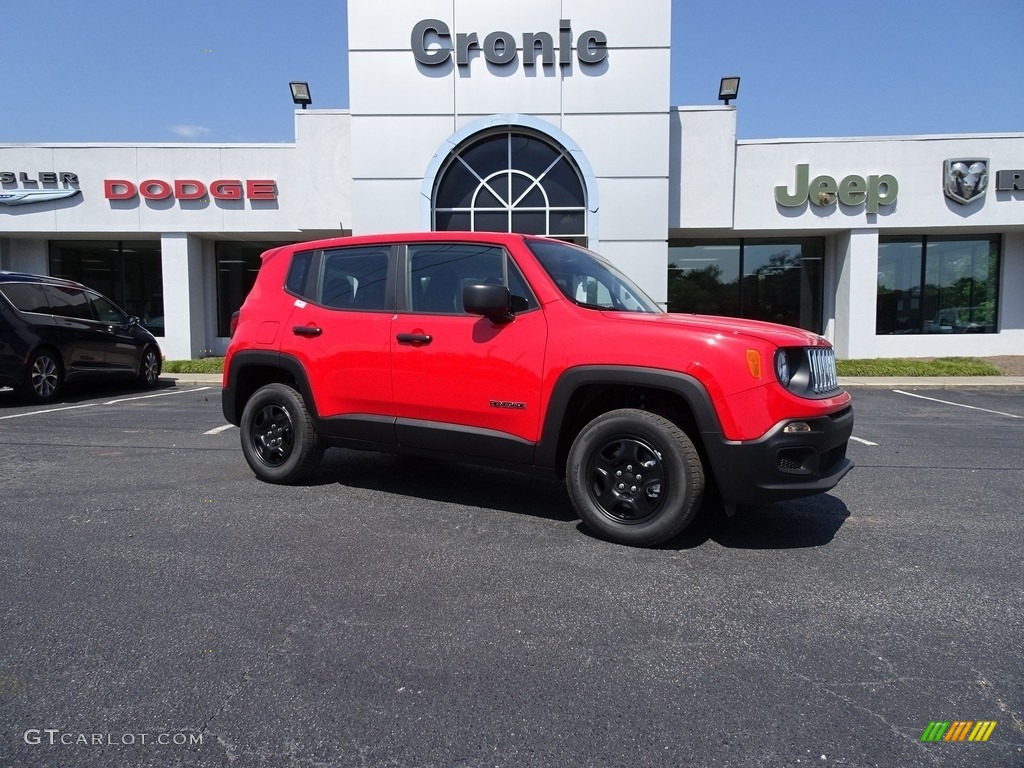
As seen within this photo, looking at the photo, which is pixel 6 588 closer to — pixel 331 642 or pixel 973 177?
pixel 331 642

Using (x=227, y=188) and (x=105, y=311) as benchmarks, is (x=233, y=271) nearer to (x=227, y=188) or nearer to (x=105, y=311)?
(x=227, y=188)

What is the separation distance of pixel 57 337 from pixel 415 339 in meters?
8.21

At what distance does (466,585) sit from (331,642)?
2.55ft

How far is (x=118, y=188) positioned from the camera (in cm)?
1700

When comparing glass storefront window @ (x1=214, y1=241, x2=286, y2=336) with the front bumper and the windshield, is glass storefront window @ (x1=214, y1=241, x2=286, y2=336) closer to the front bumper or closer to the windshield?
the windshield

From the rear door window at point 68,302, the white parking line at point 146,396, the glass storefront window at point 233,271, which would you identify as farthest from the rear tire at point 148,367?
the glass storefront window at point 233,271

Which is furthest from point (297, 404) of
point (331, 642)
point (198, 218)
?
point (198, 218)

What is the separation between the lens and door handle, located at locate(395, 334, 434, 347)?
4.45 m

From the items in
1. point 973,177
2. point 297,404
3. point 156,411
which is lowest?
point 156,411

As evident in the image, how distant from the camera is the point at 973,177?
16.2 metres

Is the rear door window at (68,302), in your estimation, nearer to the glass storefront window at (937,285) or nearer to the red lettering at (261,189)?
the red lettering at (261,189)

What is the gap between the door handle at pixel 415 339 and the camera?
4.45 meters

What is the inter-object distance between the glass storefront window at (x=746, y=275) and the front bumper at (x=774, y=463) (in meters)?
15.1

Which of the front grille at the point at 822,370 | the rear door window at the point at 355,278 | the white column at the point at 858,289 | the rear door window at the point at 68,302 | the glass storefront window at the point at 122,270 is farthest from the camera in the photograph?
the glass storefront window at the point at 122,270
